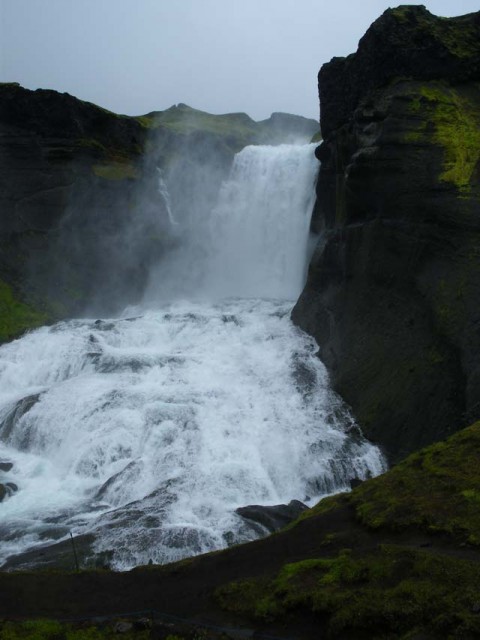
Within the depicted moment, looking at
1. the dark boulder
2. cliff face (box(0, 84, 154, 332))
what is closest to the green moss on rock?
the dark boulder

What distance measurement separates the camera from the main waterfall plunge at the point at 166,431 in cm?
1566

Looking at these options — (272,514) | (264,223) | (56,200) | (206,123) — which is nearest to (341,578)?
(272,514)

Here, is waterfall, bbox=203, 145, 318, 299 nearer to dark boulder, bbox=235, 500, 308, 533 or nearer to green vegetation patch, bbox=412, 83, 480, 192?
green vegetation patch, bbox=412, 83, 480, 192

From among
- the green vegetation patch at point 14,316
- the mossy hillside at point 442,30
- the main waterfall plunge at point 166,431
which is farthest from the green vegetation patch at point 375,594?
the green vegetation patch at point 14,316

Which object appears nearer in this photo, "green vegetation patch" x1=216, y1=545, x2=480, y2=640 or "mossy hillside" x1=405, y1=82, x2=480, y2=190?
"green vegetation patch" x1=216, y1=545, x2=480, y2=640

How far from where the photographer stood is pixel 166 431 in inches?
785

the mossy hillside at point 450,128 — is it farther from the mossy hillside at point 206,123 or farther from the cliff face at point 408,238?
the mossy hillside at point 206,123

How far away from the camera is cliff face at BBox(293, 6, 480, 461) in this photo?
1889cm

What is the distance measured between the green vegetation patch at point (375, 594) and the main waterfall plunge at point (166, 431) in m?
5.91

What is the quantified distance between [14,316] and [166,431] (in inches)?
666

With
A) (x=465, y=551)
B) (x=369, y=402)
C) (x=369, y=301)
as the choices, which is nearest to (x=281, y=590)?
(x=465, y=551)

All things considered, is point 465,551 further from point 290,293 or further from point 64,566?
point 290,293

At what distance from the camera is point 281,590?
8.52 m

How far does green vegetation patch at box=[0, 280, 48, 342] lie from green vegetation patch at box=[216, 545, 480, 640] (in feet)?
84.4
